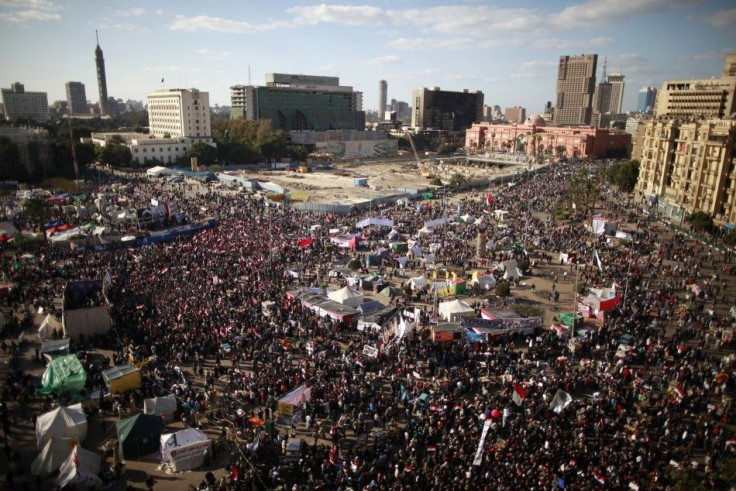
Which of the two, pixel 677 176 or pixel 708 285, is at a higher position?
pixel 677 176

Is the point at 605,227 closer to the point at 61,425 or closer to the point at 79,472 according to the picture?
the point at 61,425

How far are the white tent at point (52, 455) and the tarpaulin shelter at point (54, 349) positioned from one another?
5200mm

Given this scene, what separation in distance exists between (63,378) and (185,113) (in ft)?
262

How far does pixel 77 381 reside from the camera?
46.3ft

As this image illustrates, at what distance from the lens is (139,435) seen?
39.4 ft

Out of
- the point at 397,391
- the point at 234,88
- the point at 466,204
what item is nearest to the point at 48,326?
the point at 397,391

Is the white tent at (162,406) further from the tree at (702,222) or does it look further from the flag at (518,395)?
the tree at (702,222)

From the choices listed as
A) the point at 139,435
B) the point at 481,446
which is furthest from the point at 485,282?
the point at 139,435

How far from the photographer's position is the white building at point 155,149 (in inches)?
2682

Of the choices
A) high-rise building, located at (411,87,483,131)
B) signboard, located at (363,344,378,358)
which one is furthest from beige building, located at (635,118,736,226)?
high-rise building, located at (411,87,483,131)

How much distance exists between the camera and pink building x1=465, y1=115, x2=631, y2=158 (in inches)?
3964

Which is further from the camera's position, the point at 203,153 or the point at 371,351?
the point at 203,153

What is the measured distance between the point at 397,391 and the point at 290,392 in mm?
3260

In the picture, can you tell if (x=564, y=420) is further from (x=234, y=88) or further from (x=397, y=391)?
(x=234, y=88)
